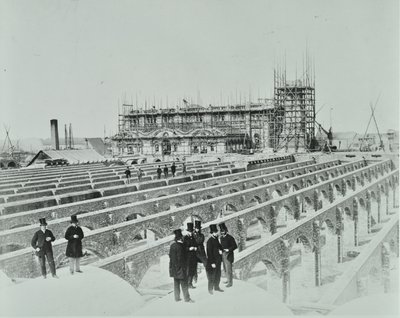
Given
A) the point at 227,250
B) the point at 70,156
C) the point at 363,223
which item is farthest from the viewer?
the point at 70,156

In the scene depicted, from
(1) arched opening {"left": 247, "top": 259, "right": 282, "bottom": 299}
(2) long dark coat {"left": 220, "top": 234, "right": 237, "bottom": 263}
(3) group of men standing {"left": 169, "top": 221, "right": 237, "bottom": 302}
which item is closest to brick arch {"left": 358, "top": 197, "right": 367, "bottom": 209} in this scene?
(1) arched opening {"left": 247, "top": 259, "right": 282, "bottom": 299}

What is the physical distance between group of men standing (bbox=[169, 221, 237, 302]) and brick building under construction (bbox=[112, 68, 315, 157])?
56182 mm

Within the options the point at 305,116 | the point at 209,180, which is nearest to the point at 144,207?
the point at 209,180

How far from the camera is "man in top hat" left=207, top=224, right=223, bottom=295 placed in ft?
31.6

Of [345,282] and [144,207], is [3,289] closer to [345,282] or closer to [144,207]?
[345,282]

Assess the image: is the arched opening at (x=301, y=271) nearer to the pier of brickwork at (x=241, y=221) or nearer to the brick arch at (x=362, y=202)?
the pier of brickwork at (x=241, y=221)

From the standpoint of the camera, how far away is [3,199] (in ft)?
81.7

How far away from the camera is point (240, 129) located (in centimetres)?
7312

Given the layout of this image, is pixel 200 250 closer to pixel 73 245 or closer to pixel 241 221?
pixel 73 245

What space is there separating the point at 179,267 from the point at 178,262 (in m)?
0.10

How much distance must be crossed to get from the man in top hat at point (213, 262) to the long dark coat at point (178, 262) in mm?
641

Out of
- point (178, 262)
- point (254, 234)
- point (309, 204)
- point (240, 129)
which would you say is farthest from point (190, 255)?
point (240, 129)

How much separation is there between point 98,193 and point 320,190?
49.7 ft

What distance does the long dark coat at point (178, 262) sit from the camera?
920cm
